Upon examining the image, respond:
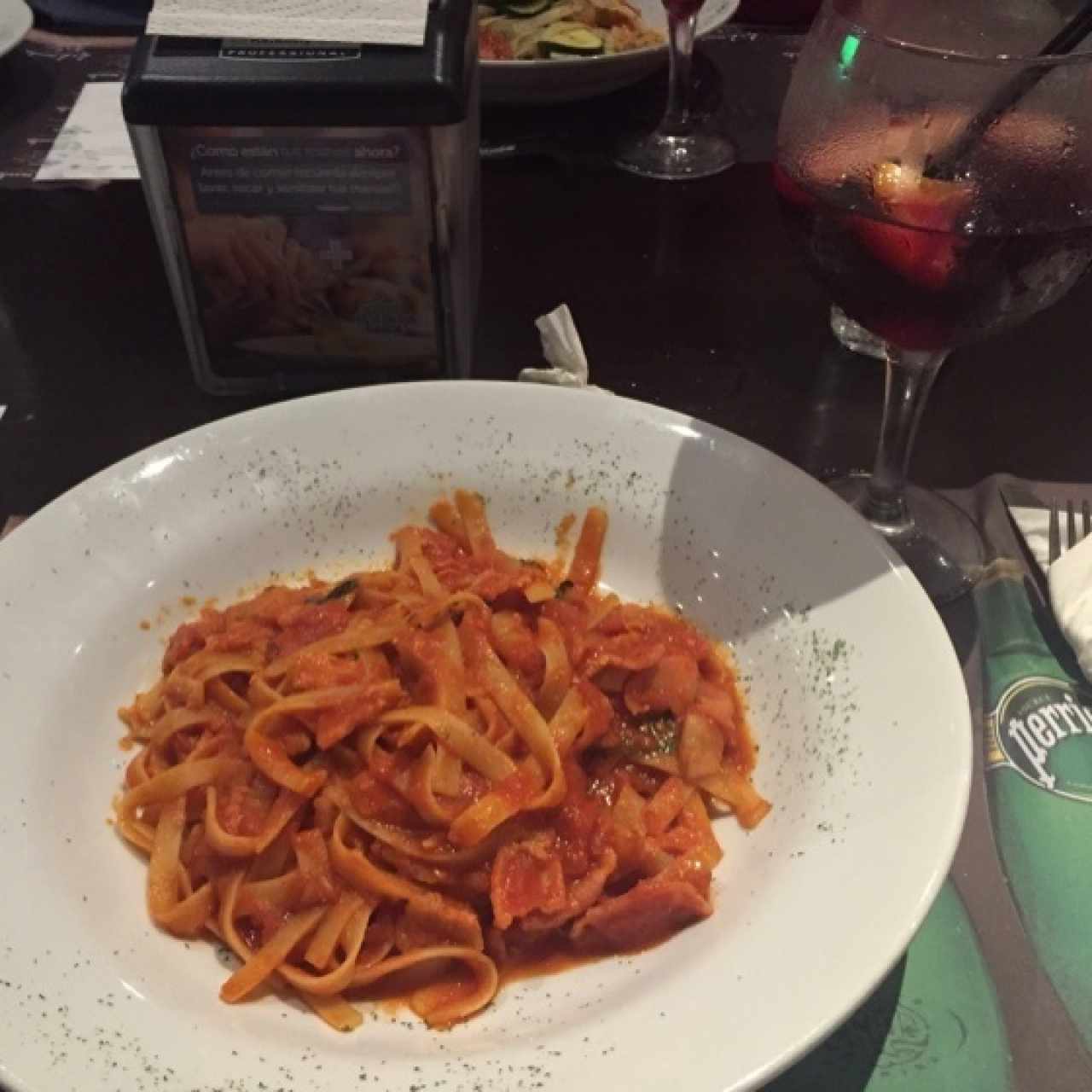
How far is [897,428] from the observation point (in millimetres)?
1452

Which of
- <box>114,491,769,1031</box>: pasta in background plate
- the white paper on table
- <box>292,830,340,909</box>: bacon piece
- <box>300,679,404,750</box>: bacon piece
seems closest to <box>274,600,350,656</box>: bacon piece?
<box>114,491,769,1031</box>: pasta in background plate

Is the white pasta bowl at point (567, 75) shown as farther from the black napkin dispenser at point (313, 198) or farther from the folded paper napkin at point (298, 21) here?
the folded paper napkin at point (298, 21)

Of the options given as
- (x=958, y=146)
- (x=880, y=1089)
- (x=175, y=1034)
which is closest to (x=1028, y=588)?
(x=958, y=146)

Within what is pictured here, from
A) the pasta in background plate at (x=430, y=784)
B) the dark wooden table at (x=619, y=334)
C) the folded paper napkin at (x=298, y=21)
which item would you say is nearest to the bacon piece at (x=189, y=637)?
the pasta in background plate at (x=430, y=784)

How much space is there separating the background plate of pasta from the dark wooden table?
0.34m

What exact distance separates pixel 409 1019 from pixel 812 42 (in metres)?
1.10

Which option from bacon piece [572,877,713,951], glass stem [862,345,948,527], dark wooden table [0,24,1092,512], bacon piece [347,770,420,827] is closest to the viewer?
bacon piece [572,877,713,951]

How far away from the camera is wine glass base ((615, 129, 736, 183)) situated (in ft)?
7.59

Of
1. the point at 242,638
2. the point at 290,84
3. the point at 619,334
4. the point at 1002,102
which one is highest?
the point at 1002,102

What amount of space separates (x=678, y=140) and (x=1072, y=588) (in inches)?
56.3

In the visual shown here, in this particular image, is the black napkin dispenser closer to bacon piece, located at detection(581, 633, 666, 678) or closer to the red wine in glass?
the red wine in glass

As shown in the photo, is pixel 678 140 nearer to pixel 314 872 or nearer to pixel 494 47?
pixel 494 47

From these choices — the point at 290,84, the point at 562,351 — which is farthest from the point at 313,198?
the point at 562,351

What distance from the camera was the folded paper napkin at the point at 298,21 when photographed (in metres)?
1.46
